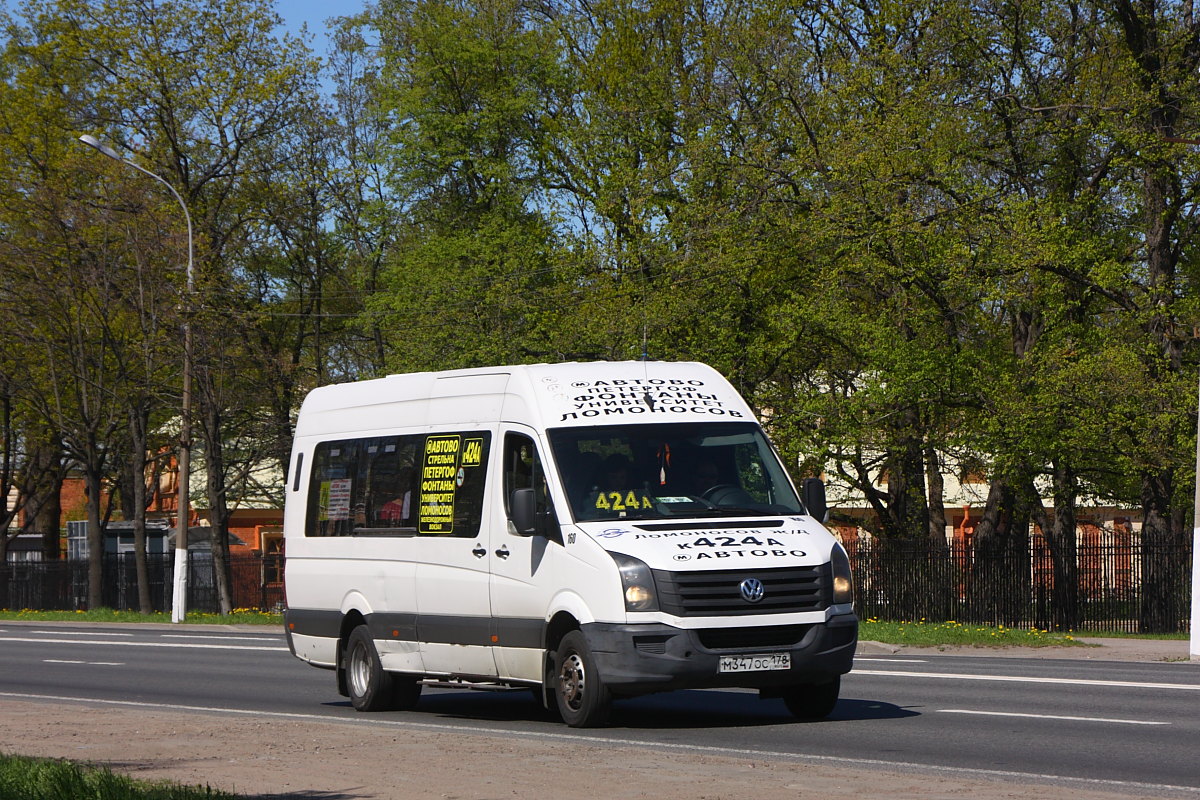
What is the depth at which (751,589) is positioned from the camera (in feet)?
38.5

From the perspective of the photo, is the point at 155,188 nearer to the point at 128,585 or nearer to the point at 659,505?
the point at 128,585

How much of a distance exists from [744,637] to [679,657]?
48 cm

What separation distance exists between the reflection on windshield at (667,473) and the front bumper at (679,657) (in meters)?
1.04

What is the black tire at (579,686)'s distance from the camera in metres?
12.0

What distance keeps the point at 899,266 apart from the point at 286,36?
21875 mm

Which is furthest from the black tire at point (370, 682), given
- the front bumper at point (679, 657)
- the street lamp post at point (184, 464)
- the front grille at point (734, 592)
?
the street lamp post at point (184, 464)

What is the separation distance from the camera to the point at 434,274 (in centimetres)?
4644

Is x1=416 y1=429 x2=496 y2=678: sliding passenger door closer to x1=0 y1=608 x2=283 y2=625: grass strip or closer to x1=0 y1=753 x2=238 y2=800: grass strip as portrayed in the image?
x1=0 y1=753 x2=238 y2=800: grass strip

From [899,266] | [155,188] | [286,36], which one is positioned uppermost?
[286,36]

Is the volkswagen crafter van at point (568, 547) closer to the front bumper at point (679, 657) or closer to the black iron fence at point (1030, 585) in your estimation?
the front bumper at point (679, 657)

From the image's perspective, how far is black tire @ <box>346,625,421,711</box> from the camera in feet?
48.3

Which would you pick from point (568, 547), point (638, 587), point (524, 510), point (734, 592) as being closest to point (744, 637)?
point (734, 592)

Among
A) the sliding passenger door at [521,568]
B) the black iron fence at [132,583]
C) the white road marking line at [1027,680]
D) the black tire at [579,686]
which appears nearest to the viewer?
the black tire at [579,686]

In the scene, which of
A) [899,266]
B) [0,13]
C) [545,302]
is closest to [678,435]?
[899,266]
